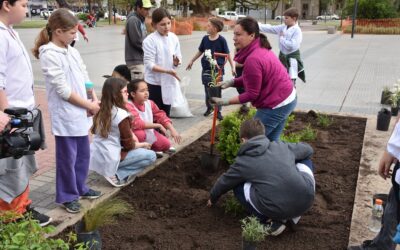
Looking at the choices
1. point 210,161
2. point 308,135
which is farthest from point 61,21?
point 308,135

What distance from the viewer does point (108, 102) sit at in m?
3.88

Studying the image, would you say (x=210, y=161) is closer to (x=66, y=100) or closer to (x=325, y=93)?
(x=66, y=100)

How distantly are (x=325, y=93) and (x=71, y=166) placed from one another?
6.89 m

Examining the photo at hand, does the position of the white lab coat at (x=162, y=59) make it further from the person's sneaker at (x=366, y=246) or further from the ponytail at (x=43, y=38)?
the person's sneaker at (x=366, y=246)

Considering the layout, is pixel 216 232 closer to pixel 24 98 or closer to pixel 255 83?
pixel 255 83

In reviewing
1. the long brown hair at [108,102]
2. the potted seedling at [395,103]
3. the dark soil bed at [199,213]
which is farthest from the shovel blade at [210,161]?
the potted seedling at [395,103]

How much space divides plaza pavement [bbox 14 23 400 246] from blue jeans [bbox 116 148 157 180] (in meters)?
0.20

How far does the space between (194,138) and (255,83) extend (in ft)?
6.80

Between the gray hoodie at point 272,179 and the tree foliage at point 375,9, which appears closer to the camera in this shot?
the gray hoodie at point 272,179

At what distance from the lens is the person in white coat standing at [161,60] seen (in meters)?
5.43

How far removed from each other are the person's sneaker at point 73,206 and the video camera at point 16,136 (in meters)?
1.32

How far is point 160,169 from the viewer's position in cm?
457

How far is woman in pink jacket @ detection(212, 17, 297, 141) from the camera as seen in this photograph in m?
3.75

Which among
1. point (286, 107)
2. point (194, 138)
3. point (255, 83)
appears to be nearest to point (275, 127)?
point (286, 107)
